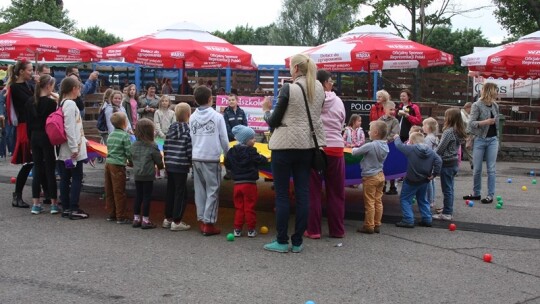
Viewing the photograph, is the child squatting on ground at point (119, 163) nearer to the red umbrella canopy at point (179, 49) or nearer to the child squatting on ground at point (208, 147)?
the child squatting on ground at point (208, 147)

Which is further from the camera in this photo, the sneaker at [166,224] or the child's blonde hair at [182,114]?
the sneaker at [166,224]

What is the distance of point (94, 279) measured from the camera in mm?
5781

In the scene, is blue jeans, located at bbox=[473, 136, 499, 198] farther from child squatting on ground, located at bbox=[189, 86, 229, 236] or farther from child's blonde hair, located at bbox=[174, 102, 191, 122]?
child's blonde hair, located at bbox=[174, 102, 191, 122]

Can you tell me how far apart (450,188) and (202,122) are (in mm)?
3479

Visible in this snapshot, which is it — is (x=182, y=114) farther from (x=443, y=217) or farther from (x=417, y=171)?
(x=443, y=217)

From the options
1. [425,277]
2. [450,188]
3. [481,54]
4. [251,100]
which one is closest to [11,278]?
[425,277]

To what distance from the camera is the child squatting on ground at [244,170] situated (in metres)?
7.45

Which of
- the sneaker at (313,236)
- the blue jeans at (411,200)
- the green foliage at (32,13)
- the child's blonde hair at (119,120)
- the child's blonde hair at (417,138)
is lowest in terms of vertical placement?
the sneaker at (313,236)

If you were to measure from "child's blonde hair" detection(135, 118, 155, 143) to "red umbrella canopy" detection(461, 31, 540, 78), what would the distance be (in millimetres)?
9856

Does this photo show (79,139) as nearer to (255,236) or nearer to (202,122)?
(202,122)

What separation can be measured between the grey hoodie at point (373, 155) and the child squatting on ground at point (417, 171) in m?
0.40

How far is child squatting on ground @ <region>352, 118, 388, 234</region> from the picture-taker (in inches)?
312

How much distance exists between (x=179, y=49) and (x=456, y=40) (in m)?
35.1

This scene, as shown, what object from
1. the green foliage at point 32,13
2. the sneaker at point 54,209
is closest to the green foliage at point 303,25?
the green foliage at point 32,13
